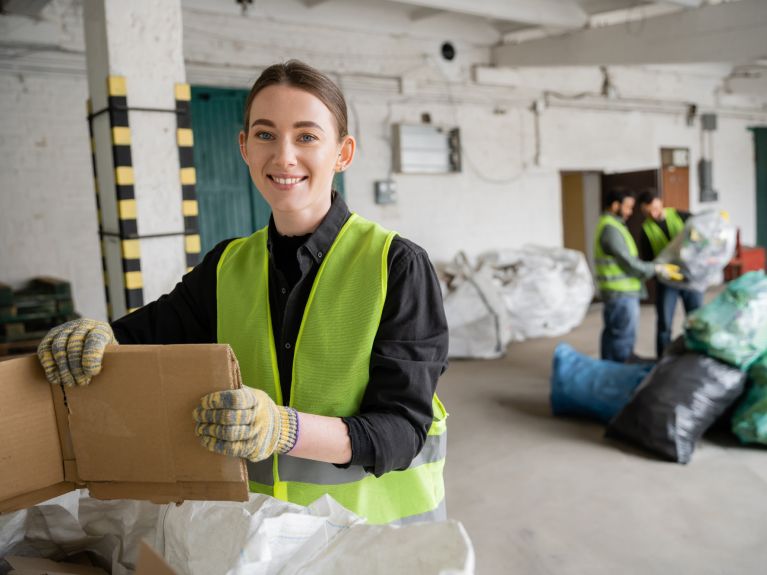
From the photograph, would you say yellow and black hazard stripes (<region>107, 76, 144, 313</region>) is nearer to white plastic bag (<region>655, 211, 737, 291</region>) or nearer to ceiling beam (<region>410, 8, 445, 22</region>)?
white plastic bag (<region>655, 211, 737, 291</region>)

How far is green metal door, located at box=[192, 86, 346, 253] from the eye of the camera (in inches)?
248

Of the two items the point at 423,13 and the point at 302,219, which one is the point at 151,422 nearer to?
the point at 302,219

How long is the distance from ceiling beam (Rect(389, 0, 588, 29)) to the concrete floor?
12.4 feet

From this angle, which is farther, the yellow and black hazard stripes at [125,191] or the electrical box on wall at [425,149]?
the electrical box on wall at [425,149]

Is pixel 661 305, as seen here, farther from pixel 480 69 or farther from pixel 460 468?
pixel 480 69

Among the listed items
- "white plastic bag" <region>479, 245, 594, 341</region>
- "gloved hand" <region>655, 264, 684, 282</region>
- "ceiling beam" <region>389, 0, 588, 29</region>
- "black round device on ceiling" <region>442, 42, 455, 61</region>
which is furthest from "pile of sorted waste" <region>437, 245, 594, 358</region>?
"ceiling beam" <region>389, 0, 588, 29</region>

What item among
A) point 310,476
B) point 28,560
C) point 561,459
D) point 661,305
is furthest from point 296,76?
point 661,305

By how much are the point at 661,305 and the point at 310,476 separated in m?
5.07

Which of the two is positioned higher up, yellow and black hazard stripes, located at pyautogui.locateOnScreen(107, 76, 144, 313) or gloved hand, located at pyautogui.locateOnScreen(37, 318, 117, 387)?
yellow and black hazard stripes, located at pyautogui.locateOnScreen(107, 76, 144, 313)

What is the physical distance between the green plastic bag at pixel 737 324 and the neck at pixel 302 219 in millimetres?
3029

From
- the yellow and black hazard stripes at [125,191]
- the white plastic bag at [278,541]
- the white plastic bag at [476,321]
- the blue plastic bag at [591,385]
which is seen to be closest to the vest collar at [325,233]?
the white plastic bag at [278,541]

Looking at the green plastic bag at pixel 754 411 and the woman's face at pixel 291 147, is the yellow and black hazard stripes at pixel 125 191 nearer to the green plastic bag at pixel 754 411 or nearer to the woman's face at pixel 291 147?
the woman's face at pixel 291 147

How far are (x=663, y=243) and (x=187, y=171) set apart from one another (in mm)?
3992

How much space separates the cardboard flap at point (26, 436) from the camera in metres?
1.12
